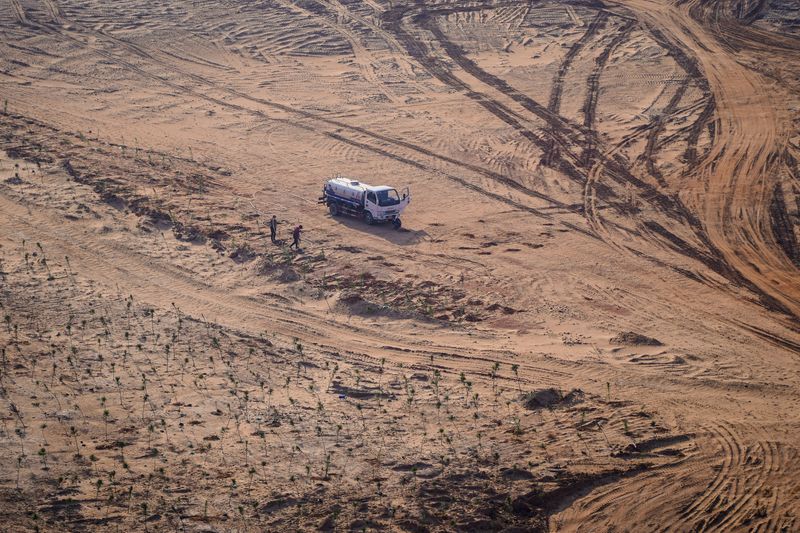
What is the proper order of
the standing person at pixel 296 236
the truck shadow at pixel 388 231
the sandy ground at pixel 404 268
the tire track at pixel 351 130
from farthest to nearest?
the tire track at pixel 351 130
the truck shadow at pixel 388 231
the standing person at pixel 296 236
the sandy ground at pixel 404 268

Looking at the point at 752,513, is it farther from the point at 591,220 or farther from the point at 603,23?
the point at 603,23

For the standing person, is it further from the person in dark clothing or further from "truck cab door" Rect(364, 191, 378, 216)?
"truck cab door" Rect(364, 191, 378, 216)

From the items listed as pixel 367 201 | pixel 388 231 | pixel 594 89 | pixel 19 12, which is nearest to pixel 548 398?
pixel 388 231

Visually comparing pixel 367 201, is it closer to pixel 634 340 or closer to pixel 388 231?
pixel 388 231

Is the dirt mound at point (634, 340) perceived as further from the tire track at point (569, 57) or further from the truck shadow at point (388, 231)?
the tire track at point (569, 57)

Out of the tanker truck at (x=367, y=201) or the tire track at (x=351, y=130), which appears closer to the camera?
the tanker truck at (x=367, y=201)

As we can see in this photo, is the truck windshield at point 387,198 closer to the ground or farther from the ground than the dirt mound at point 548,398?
farther from the ground

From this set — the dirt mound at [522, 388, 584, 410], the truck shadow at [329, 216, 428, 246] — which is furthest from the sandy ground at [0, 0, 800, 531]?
the truck shadow at [329, 216, 428, 246]

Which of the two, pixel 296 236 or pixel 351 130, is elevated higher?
pixel 351 130

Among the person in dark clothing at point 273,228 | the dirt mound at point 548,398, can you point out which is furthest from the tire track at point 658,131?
the dirt mound at point 548,398
